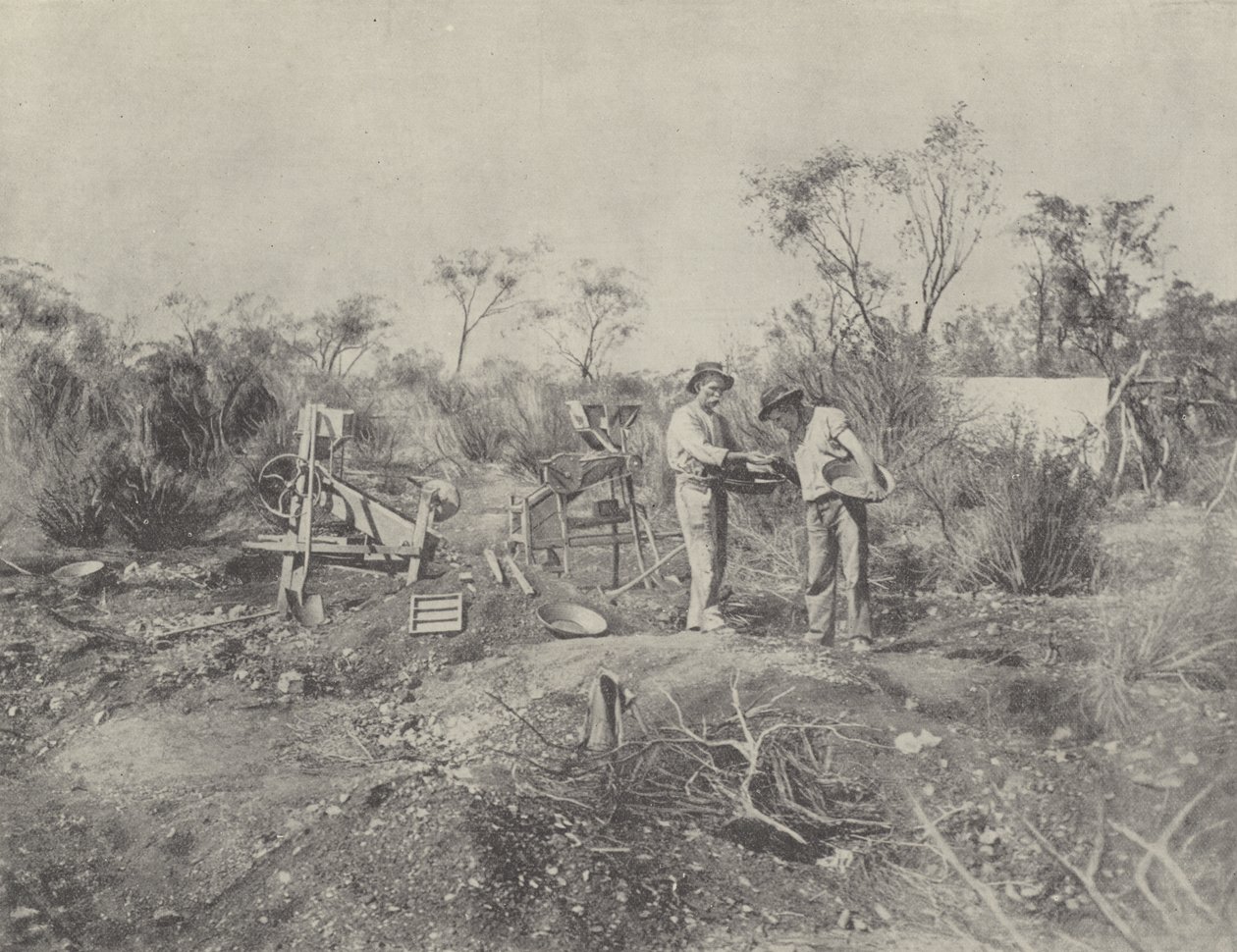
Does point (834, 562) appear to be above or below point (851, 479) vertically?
below

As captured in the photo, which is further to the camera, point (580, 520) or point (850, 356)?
point (850, 356)

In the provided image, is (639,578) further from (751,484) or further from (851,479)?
(851,479)

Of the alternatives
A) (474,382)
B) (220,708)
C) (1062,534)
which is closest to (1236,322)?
(1062,534)

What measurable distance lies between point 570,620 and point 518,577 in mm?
733

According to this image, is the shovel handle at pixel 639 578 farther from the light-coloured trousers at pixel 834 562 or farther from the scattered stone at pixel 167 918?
the scattered stone at pixel 167 918

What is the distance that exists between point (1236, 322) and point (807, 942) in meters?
6.14

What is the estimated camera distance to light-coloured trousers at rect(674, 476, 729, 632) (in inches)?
195

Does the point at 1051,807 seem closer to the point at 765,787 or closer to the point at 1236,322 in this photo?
the point at 765,787

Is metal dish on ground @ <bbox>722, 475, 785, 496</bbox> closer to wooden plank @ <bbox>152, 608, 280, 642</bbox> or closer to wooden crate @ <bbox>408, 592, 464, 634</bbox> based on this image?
wooden crate @ <bbox>408, 592, 464, 634</bbox>

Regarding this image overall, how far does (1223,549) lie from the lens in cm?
428

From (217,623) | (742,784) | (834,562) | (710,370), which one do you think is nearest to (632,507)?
(710,370)

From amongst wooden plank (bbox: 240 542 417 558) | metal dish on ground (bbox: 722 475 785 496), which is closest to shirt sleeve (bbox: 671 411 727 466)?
metal dish on ground (bbox: 722 475 785 496)

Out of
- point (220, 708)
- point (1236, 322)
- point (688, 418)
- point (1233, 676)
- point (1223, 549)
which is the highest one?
point (1236, 322)

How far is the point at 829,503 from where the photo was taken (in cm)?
463
